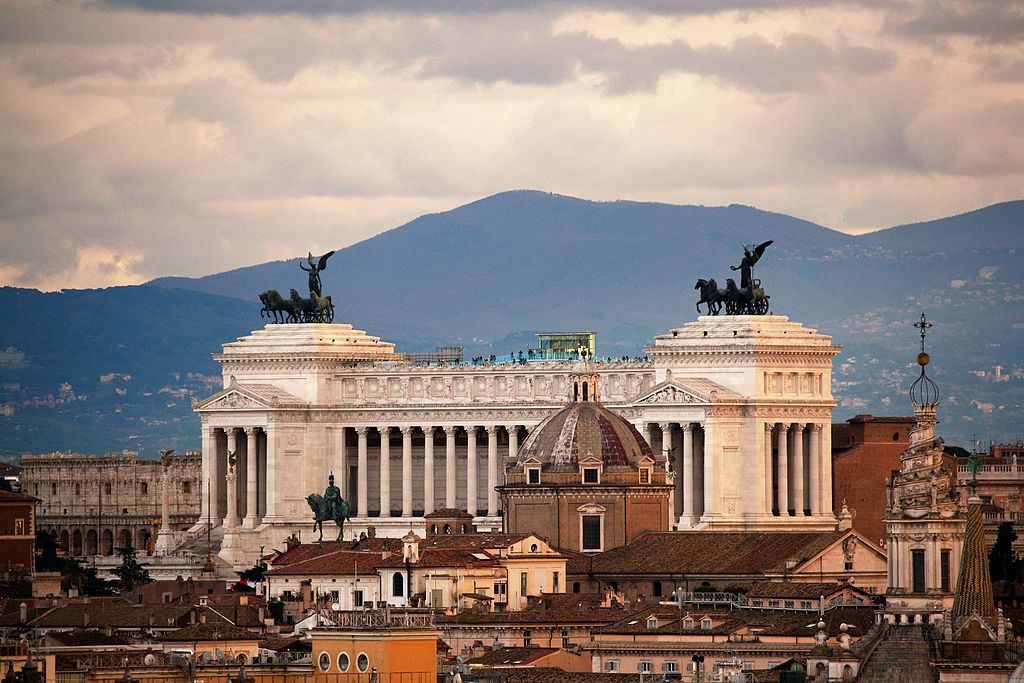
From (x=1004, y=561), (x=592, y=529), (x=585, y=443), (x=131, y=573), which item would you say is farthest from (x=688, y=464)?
(x=592, y=529)

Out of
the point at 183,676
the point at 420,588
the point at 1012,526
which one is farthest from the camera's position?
the point at 1012,526

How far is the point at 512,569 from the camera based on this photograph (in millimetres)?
146875

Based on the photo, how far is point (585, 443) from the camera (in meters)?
158

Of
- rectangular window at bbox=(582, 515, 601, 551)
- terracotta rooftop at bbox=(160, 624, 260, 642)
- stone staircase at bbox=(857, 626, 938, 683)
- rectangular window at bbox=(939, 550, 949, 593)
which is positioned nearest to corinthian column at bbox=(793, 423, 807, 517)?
rectangular window at bbox=(582, 515, 601, 551)

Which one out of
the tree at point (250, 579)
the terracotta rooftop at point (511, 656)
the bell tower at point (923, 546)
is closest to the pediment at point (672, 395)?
the tree at point (250, 579)

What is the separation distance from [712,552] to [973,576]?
54575 millimetres

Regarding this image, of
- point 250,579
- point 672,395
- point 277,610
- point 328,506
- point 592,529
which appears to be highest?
point 672,395

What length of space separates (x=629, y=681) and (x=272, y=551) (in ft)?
308

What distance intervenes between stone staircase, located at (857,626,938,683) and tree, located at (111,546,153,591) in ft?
256

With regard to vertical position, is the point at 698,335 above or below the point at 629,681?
above

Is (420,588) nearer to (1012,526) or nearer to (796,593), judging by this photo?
(796,593)

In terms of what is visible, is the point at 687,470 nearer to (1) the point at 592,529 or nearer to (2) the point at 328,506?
(2) the point at 328,506

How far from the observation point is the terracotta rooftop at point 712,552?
148 metres

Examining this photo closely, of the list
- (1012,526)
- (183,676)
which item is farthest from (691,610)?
(1012,526)
